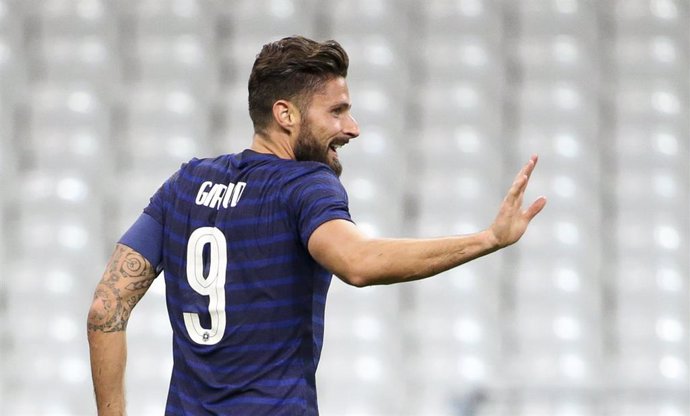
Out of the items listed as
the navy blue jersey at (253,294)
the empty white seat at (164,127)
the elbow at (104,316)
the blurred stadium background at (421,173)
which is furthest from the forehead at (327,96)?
the empty white seat at (164,127)

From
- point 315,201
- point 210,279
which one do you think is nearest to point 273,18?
point 210,279

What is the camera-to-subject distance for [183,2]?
4.91 meters

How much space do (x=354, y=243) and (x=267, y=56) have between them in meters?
0.51

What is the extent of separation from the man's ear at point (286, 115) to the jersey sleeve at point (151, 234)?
0.81ft

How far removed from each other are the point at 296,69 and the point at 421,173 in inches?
105

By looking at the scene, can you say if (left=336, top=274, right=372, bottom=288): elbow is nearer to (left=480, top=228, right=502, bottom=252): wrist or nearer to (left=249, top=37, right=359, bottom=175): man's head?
(left=480, top=228, right=502, bottom=252): wrist

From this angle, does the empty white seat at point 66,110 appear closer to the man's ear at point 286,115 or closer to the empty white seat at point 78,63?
the empty white seat at point 78,63

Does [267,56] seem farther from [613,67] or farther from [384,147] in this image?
[613,67]

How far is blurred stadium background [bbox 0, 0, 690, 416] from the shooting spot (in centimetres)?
462

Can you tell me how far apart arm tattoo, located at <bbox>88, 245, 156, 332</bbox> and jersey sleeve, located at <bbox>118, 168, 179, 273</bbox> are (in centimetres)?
1

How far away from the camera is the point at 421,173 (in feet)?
15.7

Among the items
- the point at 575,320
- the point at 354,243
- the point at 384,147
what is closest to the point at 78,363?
the point at 384,147

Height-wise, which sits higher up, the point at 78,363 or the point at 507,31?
the point at 507,31

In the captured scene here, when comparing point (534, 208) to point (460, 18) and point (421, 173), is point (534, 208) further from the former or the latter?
point (460, 18)
